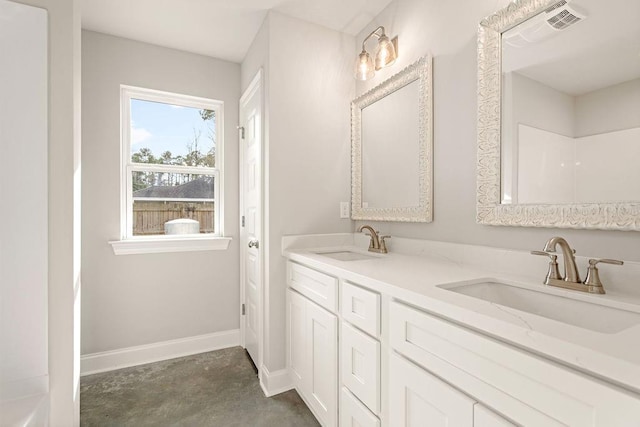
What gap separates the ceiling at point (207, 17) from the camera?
199 cm

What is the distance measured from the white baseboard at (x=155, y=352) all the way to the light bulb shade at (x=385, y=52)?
8.14 ft

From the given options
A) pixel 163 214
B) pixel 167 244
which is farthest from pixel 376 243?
pixel 163 214

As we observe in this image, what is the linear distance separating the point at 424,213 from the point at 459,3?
108 cm

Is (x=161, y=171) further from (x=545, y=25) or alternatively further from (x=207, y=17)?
(x=545, y=25)

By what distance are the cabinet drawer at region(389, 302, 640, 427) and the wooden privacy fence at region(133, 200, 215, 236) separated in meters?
2.19

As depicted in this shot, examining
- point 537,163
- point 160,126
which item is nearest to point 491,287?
point 537,163

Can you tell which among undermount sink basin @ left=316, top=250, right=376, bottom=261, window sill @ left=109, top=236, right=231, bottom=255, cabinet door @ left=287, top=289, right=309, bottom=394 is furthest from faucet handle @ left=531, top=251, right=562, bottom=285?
window sill @ left=109, top=236, right=231, bottom=255

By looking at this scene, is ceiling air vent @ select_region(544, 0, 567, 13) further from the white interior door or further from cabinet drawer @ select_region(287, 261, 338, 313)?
the white interior door

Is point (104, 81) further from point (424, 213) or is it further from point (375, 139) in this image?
point (424, 213)

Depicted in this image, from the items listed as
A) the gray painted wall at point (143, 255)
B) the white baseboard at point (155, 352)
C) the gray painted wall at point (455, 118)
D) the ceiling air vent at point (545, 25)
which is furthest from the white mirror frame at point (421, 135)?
the white baseboard at point (155, 352)

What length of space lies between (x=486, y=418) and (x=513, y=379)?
146mm

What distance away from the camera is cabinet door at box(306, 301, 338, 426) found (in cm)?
150

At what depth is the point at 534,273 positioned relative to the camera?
1.20 m

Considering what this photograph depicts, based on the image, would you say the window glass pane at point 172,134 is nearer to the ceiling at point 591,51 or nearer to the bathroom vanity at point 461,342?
the bathroom vanity at point 461,342
